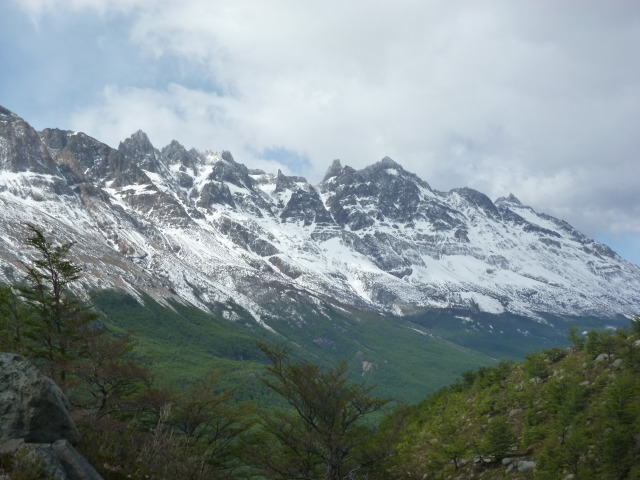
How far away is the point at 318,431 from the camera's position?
31.4 meters

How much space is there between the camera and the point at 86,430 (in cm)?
2494

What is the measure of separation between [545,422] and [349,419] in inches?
489

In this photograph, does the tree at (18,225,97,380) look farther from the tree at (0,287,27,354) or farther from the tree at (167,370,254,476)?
the tree at (167,370,254,476)

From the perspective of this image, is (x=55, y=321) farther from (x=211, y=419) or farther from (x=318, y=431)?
(x=318, y=431)

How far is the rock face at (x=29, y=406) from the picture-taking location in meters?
19.5

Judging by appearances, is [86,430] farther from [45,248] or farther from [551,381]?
[551,381]

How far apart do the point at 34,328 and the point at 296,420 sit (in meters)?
22.4

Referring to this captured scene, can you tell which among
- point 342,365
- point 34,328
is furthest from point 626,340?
point 34,328

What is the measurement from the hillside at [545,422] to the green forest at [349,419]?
0.08m

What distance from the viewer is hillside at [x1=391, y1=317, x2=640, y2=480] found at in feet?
77.2

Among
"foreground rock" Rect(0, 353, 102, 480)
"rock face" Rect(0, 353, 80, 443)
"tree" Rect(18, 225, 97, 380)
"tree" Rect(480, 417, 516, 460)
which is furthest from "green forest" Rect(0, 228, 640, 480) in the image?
"rock face" Rect(0, 353, 80, 443)

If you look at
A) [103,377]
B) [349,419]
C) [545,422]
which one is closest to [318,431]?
[349,419]


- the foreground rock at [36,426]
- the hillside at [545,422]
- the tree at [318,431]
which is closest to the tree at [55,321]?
the tree at [318,431]

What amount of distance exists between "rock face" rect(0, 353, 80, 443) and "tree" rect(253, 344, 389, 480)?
44.0 ft
